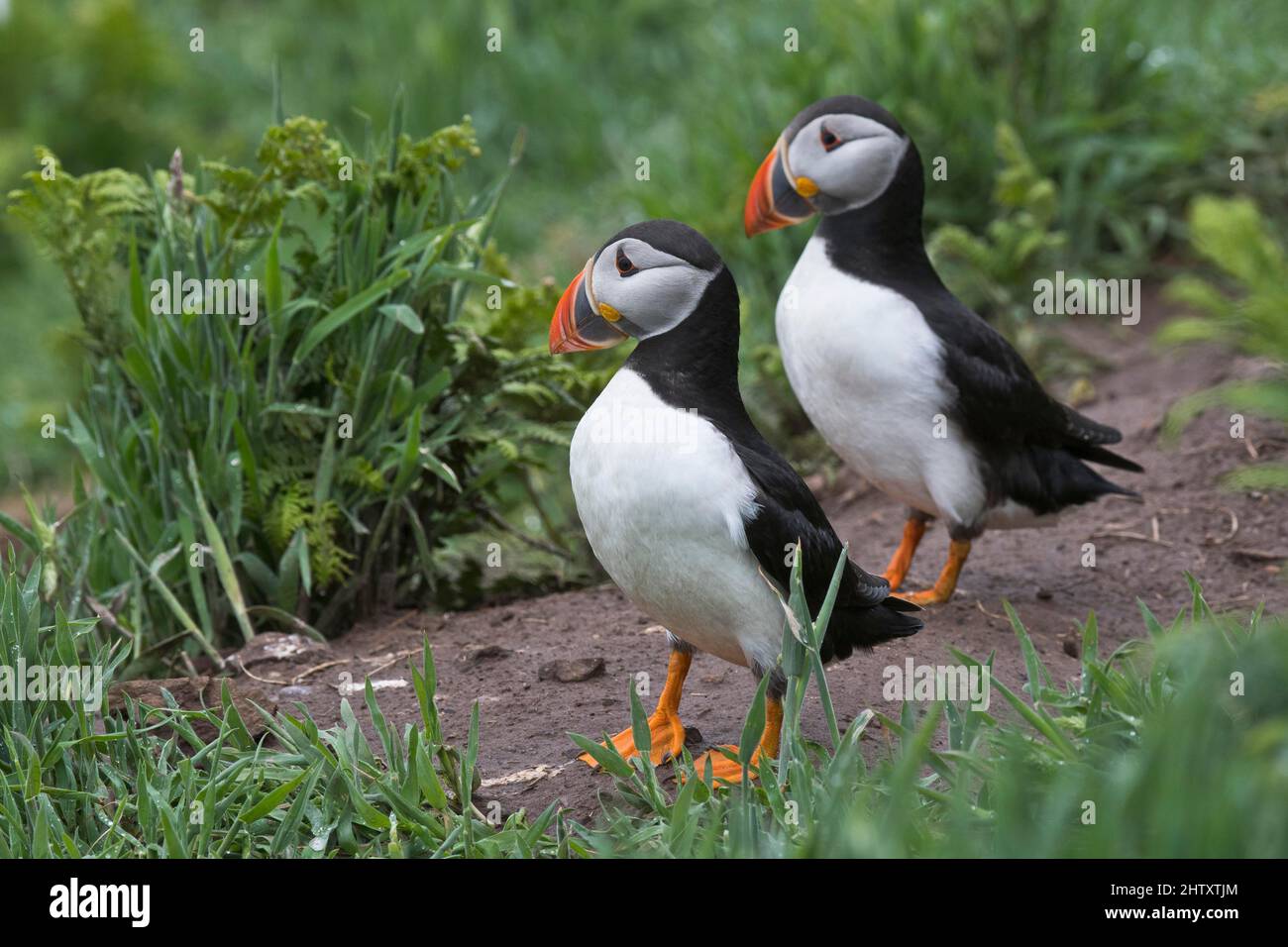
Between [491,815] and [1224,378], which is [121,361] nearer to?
[491,815]

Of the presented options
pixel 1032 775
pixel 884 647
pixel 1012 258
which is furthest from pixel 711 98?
pixel 1032 775

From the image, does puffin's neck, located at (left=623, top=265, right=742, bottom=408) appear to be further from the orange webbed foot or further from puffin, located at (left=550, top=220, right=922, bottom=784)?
the orange webbed foot

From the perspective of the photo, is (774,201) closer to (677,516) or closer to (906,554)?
(906,554)

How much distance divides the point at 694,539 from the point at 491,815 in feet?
2.55

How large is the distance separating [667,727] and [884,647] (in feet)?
2.81

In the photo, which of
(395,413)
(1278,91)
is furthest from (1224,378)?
(395,413)

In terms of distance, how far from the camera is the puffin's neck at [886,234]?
4.64m

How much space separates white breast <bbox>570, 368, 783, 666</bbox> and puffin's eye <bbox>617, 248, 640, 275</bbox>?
294 millimetres

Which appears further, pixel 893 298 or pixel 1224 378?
pixel 1224 378

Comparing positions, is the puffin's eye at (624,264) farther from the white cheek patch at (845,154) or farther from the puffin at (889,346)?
the white cheek patch at (845,154)

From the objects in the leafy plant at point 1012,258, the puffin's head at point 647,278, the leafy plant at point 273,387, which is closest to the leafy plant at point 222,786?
the leafy plant at point 273,387

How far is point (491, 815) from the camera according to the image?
335 centimetres
